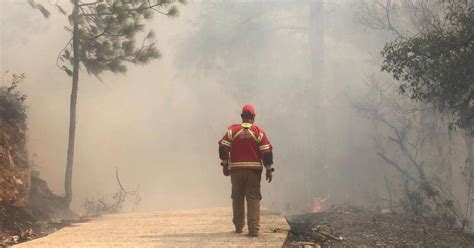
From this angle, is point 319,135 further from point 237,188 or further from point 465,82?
point 237,188

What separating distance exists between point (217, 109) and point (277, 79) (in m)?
2.87

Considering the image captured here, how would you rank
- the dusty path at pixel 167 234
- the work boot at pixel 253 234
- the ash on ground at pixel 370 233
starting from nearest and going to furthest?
1. the dusty path at pixel 167 234
2. the work boot at pixel 253 234
3. the ash on ground at pixel 370 233

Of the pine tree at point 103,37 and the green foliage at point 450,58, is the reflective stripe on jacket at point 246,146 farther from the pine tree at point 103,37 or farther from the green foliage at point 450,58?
the pine tree at point 103,37

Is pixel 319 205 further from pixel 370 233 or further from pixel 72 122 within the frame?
pixel 72 122

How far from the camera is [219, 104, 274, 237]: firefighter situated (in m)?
5.38

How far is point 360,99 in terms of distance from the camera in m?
18.2

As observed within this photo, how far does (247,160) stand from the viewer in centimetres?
541

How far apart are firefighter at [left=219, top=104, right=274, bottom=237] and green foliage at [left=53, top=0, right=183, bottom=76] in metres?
5.81

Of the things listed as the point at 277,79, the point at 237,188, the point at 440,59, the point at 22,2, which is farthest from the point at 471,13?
the point at 22,2

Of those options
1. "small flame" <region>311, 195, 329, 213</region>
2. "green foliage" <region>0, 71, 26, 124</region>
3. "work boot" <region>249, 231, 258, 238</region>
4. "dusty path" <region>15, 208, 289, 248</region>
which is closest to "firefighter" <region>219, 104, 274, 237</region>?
"work boot" <region>249, 231, 258, 238</region>

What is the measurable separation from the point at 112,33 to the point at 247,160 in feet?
21.3

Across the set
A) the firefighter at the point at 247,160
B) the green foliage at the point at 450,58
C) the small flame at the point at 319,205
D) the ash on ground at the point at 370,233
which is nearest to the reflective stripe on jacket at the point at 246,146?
the firefighter at the point at 247,160

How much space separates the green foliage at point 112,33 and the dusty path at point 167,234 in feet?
14.9

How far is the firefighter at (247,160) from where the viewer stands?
17.6ft
